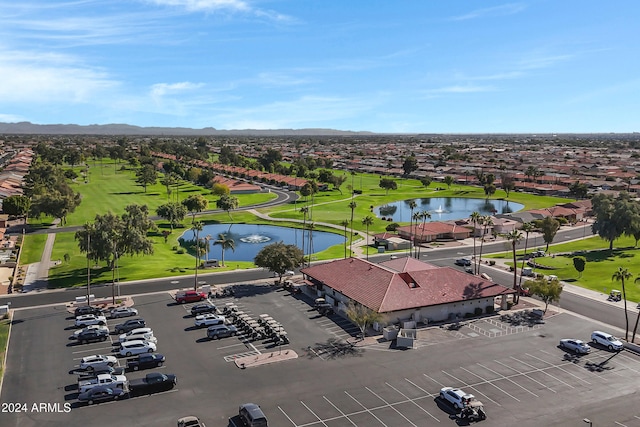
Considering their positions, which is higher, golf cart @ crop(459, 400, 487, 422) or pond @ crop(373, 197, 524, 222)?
golf cart @ crop(459, 400, 487, 422)

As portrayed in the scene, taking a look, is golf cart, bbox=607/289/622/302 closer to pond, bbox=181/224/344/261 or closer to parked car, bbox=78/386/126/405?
pond, bbox=181/224/344/261

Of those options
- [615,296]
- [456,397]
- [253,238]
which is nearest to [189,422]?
[456,397]

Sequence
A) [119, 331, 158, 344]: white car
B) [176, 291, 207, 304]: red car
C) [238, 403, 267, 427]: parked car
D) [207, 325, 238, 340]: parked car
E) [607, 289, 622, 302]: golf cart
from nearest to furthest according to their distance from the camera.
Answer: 1. [238, 403, 267, 427]: parked car
2. [119, 331, 158, 344]: white car
3. [207, 325, 238, 340]: parked car
4. [176, 291, 207, 304]: red car
5. [607, 289, 622, 302]: golf cart

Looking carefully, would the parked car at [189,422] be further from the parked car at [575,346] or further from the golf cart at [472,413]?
the parked car at [575,346]

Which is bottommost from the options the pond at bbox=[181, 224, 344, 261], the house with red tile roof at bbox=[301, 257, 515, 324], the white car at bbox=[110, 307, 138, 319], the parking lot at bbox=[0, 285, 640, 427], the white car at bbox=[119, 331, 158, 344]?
the pond at bbox=[181, 224, 344, 261]

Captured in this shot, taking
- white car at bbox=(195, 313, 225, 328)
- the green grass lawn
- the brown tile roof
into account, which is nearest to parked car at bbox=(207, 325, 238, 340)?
white car at bbox=(195, 313, 225, 328)

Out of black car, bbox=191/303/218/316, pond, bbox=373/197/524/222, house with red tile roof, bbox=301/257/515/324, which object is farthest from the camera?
pond, bbox=373/197/524/222

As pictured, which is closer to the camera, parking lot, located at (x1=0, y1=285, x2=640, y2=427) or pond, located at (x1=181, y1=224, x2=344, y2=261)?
parking lot, located at (x1=0, y1=285, x2=640, y2=427)
